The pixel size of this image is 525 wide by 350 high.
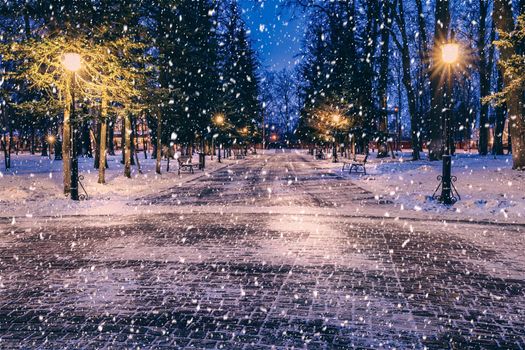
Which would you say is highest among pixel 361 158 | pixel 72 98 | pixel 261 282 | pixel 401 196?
pixel 72 98

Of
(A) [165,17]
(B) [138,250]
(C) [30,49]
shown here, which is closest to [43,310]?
(B) [138,250]

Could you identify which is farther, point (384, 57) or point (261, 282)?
point (384, 57)

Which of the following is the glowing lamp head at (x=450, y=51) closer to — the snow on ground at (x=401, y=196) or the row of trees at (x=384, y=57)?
the snow on ground at (x=401, y=196)

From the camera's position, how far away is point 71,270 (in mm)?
6445

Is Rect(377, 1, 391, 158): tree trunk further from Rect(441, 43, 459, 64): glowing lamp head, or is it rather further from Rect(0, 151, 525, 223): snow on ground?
Rect(441, 43, 459, 64): glowing lamp head

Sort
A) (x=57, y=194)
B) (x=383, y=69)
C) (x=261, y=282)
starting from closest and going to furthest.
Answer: (x=261, y=282), (x=57, y=194), (x=383, y=69)

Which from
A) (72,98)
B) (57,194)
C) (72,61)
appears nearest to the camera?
(72,61)

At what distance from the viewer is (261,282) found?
5809mm

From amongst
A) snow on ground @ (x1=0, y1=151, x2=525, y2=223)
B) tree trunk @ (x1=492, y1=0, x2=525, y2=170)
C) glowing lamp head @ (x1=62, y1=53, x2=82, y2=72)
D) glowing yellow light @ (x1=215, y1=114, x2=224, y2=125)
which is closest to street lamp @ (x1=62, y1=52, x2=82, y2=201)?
glowing lamp head @ (x1=62, y1=53, x2=82, y2=72)

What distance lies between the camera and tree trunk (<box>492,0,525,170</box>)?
53.7 ft

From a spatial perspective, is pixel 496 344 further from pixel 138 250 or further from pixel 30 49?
pixel 30 49

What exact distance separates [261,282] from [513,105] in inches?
576

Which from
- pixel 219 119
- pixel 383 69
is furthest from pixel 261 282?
pixel 219 119

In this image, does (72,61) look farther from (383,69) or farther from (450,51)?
(383,69)
